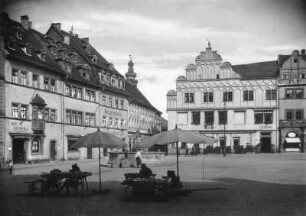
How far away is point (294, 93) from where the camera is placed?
58.0m

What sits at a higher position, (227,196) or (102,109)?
(102,109)

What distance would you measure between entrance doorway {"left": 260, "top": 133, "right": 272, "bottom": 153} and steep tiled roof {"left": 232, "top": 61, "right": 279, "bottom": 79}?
7865 mm

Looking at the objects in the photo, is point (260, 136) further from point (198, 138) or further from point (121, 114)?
point (198, 138)

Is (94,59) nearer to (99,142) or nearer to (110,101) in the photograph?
(110,101)

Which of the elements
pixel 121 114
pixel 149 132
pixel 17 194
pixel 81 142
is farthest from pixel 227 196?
pixel 149 132

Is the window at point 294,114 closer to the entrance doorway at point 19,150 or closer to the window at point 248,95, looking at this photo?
the window at point 248,95

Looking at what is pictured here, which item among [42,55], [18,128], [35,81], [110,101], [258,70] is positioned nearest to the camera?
[18,128]

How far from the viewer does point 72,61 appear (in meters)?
47.7

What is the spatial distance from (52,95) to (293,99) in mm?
33101

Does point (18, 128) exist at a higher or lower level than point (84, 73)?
lower

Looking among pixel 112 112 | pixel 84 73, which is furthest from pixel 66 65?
pixel 112 112

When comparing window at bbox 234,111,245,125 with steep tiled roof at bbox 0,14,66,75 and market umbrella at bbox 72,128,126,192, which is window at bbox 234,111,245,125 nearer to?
steep tiled roof at bbox 0,14,66,75

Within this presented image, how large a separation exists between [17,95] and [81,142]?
21450 millimetres

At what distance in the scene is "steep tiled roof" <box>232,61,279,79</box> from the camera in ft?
195
